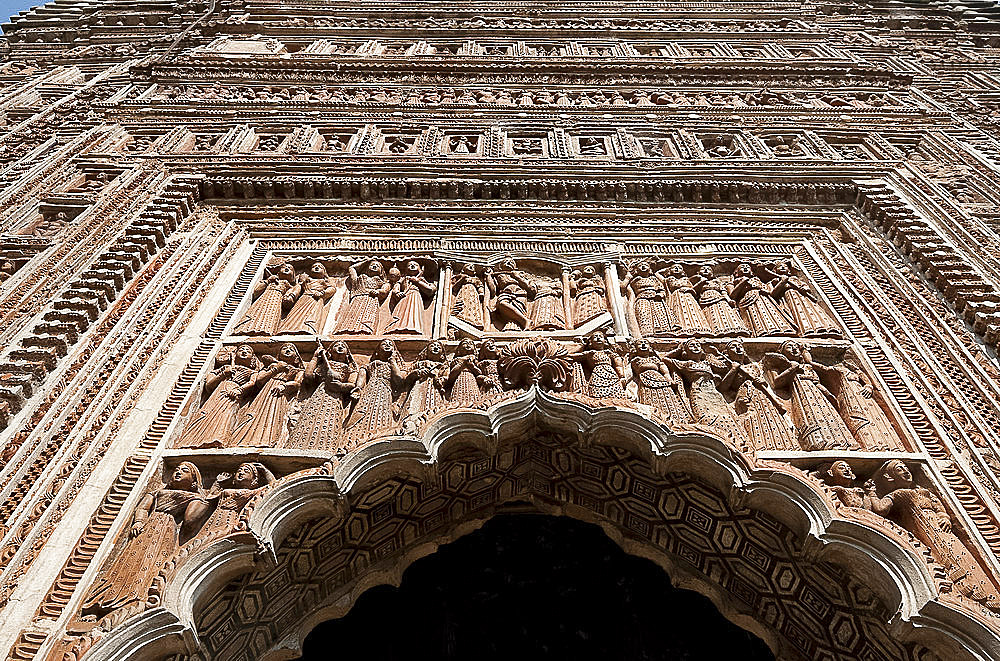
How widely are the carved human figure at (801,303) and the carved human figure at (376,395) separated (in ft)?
9.74

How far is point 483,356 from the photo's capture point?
560 centimetres

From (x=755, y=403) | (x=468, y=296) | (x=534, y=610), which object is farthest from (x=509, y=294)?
(x=534, y=610)

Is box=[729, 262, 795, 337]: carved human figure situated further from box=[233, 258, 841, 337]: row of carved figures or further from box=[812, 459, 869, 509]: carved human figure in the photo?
box=[812, 459, 869, 509]: carved human figure

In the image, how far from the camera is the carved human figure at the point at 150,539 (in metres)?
3.87

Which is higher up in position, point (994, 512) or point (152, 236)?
point (152, 236)

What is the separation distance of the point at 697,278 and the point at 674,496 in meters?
2.22

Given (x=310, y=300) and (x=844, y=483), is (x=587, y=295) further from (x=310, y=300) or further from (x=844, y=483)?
(x=844, y=483)

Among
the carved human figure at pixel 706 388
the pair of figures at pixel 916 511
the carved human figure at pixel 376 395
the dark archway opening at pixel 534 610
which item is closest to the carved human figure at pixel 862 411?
the pair of figures at pixel 916 511

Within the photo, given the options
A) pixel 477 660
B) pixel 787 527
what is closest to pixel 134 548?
pixel 477 660

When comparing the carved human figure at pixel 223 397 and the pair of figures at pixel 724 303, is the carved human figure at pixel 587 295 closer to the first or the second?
the pair of figures at pixel 724 303

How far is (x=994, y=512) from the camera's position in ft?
14.2

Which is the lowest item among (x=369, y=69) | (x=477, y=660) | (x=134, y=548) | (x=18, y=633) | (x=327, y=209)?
(x=18, y=633)

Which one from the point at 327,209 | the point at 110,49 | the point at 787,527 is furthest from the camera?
the point at 110,49

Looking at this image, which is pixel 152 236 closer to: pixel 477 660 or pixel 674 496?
pixel 477 660
